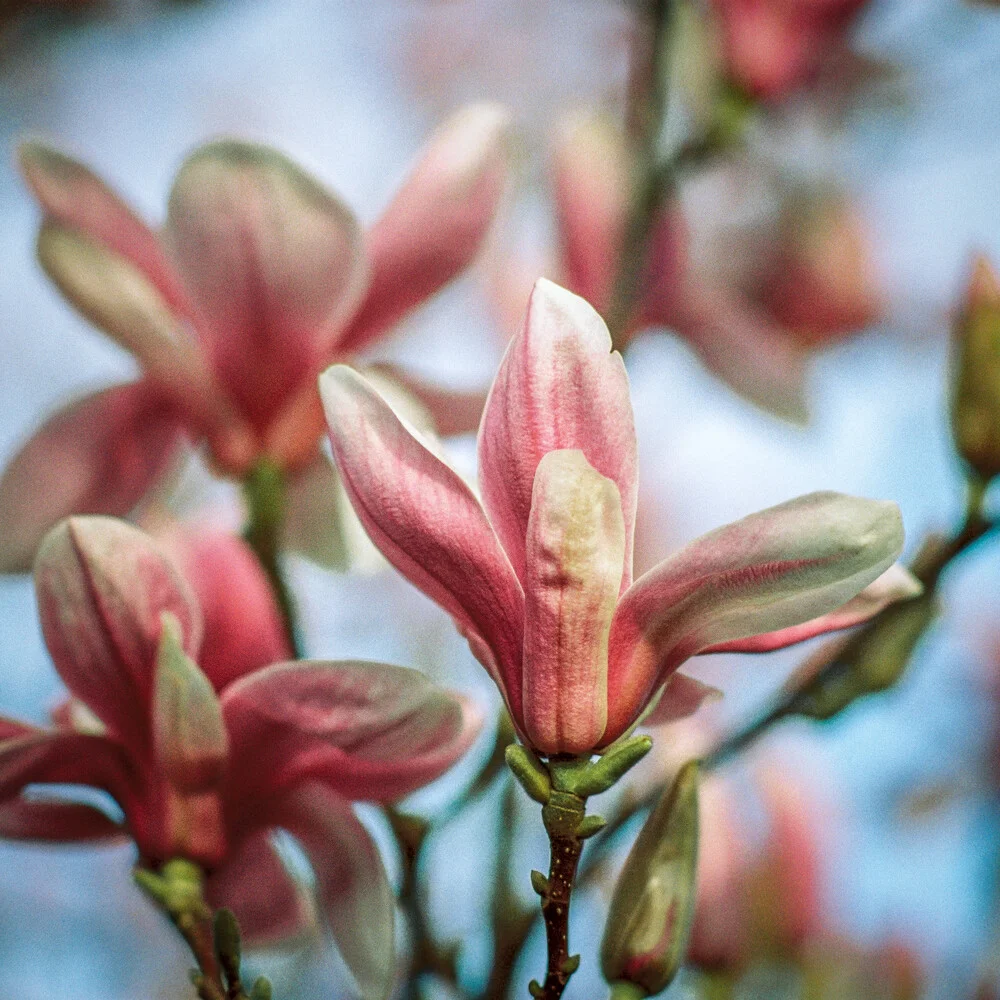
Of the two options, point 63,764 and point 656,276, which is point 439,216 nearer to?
point 656,276

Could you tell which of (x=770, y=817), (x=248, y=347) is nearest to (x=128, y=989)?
(x=770, y=817)

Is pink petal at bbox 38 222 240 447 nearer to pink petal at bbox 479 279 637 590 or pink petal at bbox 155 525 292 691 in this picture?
pink petal at bbox 155 525 292 691

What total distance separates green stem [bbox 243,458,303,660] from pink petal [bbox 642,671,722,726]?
20 cm

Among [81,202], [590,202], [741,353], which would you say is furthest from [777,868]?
[81,202]

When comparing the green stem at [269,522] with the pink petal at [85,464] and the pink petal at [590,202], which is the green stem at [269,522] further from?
the pink petal at [590,202]

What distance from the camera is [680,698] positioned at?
46 centimetres

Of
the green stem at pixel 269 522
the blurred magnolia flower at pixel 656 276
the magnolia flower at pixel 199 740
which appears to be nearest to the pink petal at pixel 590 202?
the blurred magnolia flower at pixel 656 276

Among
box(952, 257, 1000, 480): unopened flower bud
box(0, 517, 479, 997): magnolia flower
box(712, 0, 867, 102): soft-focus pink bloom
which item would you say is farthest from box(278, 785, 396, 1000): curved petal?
box(712, 0, 867, 102): soft-focus pink bloom

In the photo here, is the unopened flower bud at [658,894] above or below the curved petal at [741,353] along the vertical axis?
below

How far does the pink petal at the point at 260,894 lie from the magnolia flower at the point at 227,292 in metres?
0.19

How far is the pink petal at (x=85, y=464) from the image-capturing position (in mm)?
624

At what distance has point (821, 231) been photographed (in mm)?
1707

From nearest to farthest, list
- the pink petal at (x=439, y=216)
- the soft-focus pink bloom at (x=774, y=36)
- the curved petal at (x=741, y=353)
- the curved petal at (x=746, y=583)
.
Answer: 1. the curved petal at (x=746, y=583)
2. the pink petal at (x=439, y=216)
3. the curved petal at (x=741, y=353)
4. the soft-focus pink bloom at (x=774, y=36)

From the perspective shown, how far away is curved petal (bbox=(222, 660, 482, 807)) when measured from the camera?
0.42 m
